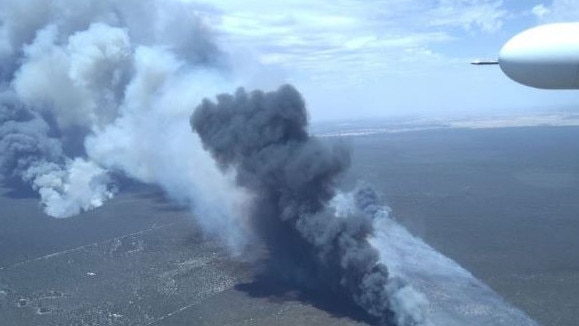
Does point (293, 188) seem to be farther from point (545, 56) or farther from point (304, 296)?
point (545, 56)

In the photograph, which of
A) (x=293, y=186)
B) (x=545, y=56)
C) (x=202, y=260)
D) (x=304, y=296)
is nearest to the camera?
(x=545, y=56)

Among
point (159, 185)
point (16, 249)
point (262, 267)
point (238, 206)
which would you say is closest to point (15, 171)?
point (159, 185)

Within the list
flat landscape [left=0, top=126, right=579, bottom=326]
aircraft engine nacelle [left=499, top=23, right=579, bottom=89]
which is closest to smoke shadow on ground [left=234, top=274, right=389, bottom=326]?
flat landscape [left=0, top=126, right=579, bottom=326]

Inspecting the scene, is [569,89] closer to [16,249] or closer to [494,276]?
[494,276]

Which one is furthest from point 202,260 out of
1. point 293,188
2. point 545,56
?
point 545,56

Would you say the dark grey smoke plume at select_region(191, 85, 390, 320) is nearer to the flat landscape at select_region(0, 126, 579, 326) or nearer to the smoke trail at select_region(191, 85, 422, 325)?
the smoke trail at select_region(191, 85, 422, 325)

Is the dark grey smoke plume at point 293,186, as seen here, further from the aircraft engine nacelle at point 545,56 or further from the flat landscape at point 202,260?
the aircraft engine nacelle at point 545,56

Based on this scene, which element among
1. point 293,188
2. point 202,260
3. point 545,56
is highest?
point 545,56
